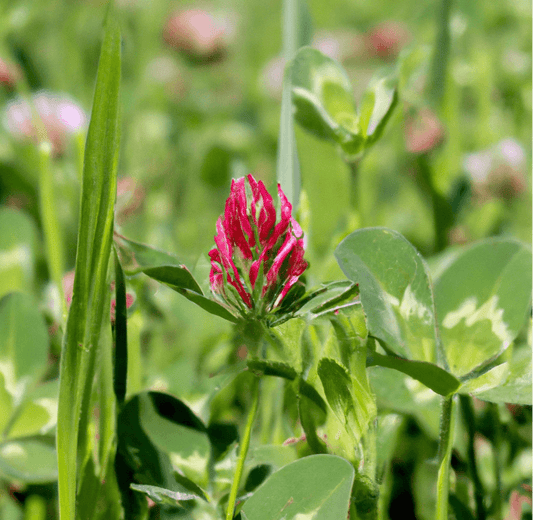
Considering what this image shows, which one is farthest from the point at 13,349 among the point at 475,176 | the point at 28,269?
the point at 475,176

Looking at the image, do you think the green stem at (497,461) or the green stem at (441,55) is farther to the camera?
the green stem at (441,55)

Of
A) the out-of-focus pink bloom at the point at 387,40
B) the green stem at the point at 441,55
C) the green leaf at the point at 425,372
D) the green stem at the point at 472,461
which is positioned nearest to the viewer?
the green leaf at the point at 425,372

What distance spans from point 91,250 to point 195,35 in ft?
4.60

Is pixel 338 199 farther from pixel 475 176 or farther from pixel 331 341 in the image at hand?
pixel 331 341

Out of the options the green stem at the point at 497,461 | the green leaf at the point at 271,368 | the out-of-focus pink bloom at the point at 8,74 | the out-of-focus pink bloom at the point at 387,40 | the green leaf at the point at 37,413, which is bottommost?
the green stem at the point at 497,461

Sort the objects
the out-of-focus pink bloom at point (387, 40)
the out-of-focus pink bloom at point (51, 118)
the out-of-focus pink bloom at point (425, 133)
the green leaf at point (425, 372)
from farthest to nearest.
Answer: the out-of-focus pink bloom at point (387, 40), the out-of-focus pink bloom at point (51, 118), the out-of-focus pink bloom at point (425, 133), the green leaf at point (425, 372)

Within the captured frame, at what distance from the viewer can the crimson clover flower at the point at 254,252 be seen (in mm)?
276

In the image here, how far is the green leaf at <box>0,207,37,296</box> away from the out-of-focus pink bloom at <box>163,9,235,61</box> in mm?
1068

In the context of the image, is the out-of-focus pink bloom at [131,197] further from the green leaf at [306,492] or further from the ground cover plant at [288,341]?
the green leaf at [306,492]

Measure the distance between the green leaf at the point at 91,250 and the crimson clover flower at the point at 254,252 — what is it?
5cm

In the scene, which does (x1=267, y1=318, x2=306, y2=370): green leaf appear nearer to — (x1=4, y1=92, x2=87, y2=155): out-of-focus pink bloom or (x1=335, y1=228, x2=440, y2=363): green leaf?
(x1=335, y1=228, x2=440, y2=363): green leaf

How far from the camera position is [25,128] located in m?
1.10

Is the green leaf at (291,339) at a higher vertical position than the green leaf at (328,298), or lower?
lower

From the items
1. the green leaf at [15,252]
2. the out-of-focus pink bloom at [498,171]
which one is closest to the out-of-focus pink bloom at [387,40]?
the out-of-focus pink bloom at [498,171]
